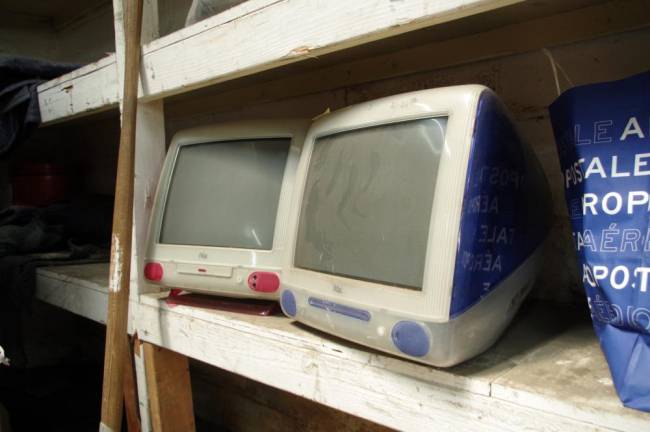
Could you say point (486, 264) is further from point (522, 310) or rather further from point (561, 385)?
point (522, 310)

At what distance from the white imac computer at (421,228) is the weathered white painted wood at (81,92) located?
507 millimetres

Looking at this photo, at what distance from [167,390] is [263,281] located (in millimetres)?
370

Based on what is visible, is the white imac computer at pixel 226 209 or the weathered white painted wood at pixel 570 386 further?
the white imac computer at pixel 226 209

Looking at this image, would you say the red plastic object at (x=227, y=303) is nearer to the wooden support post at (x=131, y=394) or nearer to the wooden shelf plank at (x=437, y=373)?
the wooden shelf plank at (x=437, y=373)

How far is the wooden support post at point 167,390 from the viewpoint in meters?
0.86

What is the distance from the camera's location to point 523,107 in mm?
767

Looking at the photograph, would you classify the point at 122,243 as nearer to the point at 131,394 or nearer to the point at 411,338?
the point at 131,394

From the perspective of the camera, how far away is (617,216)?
1.38 ft

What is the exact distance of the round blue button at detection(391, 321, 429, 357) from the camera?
455 mm

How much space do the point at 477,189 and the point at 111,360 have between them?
661mm

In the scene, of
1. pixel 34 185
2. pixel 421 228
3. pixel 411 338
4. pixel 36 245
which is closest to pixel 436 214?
pixel 421 228

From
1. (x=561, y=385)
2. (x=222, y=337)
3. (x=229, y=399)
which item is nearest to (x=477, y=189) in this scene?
(x=561, y=385)

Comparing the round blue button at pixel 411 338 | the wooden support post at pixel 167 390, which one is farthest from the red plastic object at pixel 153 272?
the round blue button at pixel 411 338

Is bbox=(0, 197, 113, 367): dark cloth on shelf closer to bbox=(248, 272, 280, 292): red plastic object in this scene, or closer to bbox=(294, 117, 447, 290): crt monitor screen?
bbox=(248, 272, 280, 292): red plastic object
